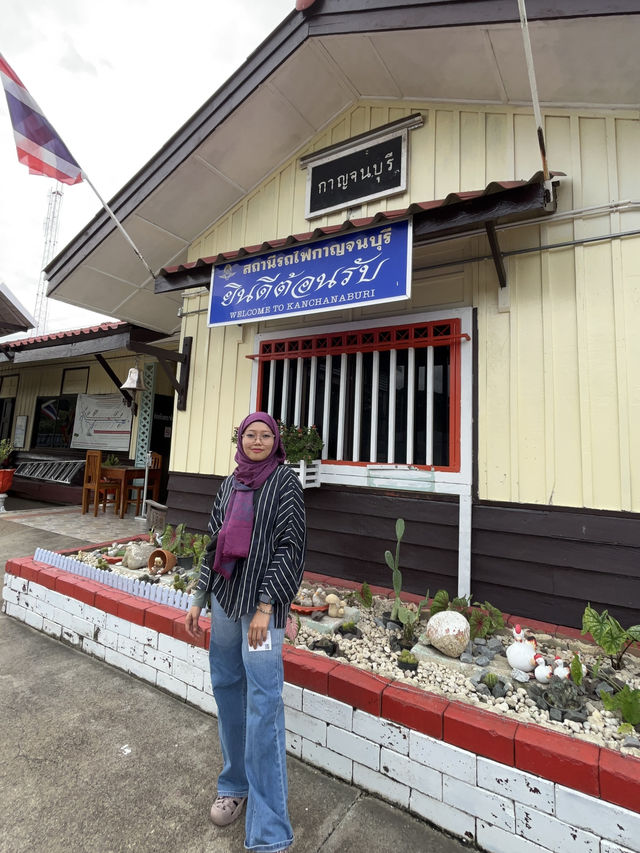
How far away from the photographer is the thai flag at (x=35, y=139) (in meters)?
3.86

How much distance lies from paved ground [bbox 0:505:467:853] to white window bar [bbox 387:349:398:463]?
2281 mm

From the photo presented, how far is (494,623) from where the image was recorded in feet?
9.23

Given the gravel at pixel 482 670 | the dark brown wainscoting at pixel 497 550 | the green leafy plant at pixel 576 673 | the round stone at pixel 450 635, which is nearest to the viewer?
the gravel at pixel 482 670

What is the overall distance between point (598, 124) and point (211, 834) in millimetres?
4785

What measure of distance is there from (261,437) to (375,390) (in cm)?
215

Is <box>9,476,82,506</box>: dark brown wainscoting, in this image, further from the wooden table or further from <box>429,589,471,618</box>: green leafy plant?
<box>429,589,471,618</box>: green leafy plant

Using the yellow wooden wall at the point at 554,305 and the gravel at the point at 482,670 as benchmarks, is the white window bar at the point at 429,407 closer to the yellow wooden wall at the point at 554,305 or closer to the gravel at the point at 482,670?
the yellow wooden wall at the point at 554,305

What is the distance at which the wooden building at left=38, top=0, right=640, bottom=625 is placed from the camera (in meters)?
2.90

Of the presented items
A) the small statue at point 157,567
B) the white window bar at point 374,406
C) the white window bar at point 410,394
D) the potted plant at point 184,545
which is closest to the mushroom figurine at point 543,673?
the white window bar at point 410,394

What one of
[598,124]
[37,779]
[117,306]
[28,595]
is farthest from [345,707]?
[117,306]

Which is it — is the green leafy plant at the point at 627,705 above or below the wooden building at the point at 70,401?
below

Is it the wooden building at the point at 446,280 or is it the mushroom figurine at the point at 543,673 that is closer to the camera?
the mushroom figurine at the point at 543,673

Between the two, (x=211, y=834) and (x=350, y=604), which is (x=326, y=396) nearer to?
(x=350, y=604)

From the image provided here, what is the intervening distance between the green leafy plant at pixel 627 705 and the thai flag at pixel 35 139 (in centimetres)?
563
